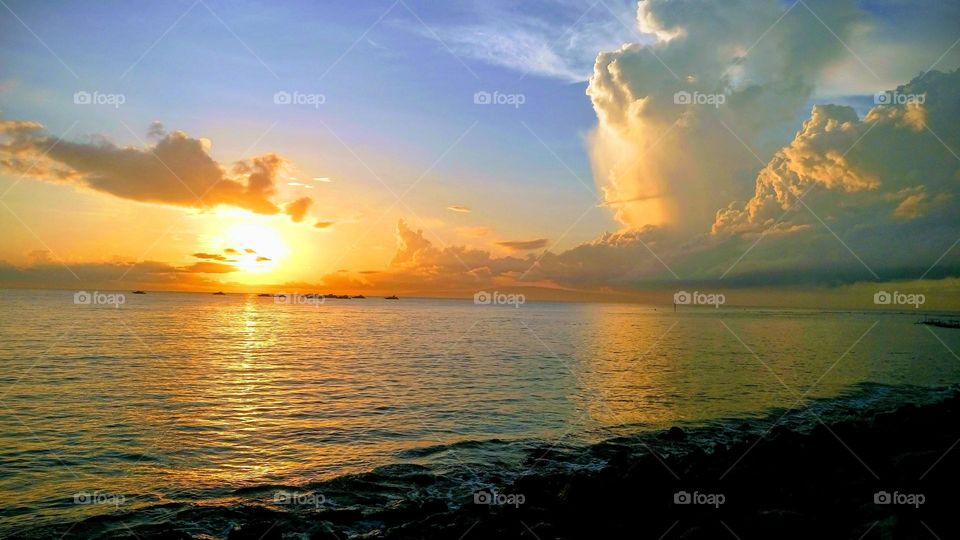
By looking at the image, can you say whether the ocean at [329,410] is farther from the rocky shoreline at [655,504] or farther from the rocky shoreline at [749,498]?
the rocky shoreline at [749,498]

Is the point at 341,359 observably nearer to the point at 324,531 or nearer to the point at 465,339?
the point at 465,339

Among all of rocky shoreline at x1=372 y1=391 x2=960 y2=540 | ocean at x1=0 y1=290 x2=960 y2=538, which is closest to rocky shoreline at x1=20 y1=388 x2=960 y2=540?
rocky shoreline at x1=372 y1=391 x2=960 y2=540

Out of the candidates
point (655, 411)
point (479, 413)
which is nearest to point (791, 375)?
point (655, 411)

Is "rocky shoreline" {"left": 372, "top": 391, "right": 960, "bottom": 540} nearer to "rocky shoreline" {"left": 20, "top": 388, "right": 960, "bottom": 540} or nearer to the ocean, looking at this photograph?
Answer: "rocky shoreline" {"left": 20, "top": 388, "right": 960, "bottom": 540}

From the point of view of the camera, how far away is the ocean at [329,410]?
1614cm

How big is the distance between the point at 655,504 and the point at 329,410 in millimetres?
18618

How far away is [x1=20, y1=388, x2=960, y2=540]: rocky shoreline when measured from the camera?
34.6 ft

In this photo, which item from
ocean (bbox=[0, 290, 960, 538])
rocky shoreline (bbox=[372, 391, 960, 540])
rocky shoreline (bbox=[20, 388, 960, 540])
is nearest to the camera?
rocky shoreline (bbox=[372, 391, 960, 540])

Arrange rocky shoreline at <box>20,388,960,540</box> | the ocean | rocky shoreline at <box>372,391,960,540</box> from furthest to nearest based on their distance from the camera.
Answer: the ocean < rocky shoreline at <box>20,388,960,540</box> < rocky shoreline at <box>372,391,960,540</box>

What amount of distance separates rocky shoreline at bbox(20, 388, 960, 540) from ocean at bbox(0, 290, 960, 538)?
1.28 ft

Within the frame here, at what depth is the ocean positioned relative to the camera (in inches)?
635

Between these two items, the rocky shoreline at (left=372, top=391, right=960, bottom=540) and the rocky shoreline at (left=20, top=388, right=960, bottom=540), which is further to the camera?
the rocky shoreline at (left=20, top=388, right=960, bottom=540)

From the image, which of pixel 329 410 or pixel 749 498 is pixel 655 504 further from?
pixel 329 410

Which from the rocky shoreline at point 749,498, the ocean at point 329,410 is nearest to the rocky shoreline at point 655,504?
the rocky shoreline at point 749,498
